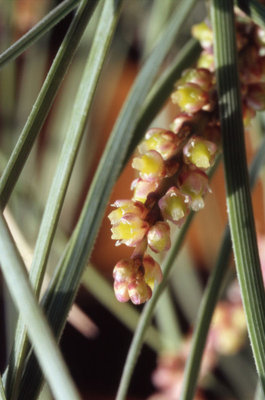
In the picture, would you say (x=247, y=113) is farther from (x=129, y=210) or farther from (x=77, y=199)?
(x=77, y=199)

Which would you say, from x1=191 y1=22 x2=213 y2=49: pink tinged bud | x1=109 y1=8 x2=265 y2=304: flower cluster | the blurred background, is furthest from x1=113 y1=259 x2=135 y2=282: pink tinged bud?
the blurred background

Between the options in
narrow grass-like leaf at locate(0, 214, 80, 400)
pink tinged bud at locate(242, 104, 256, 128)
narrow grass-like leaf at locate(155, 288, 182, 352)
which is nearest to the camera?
narrow grass-like leaf at locate(0, 214, 80, 400)

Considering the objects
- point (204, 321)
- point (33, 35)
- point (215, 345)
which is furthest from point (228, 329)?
point (33, 35)

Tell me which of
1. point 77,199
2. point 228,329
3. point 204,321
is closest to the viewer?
point 204,321

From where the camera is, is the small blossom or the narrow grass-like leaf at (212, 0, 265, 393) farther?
the small blossom

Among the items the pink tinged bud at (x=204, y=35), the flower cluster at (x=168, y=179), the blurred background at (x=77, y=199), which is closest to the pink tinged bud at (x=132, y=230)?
the flower cluster at (x=168, y=179)

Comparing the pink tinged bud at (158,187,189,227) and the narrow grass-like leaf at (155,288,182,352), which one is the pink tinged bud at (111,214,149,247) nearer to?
the pink tinged bud at (158,187,189,227)

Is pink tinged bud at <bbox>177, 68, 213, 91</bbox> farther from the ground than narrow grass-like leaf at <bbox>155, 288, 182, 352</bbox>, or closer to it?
farther from the ground
